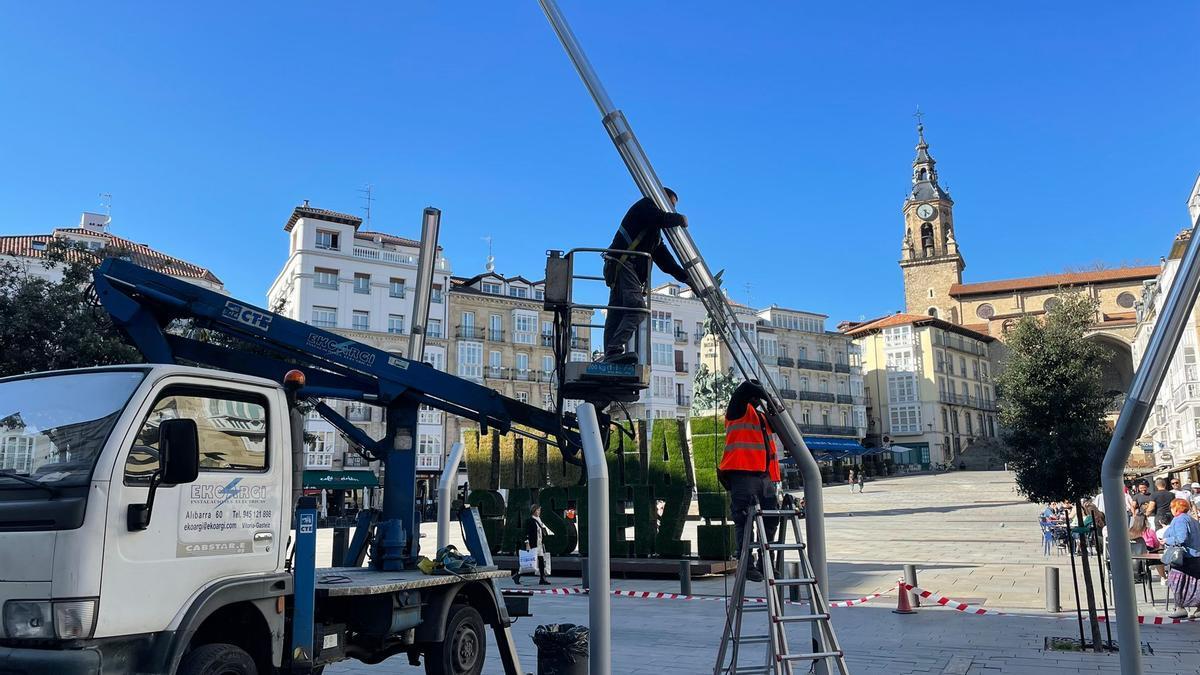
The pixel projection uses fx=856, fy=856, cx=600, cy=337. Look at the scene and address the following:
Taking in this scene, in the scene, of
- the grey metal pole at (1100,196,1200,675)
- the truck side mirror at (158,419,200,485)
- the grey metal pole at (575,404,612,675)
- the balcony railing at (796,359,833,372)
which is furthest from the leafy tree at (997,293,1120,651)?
the balcony railing at (796,359,833,372)

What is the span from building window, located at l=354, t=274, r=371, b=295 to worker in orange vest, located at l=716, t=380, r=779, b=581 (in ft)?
183

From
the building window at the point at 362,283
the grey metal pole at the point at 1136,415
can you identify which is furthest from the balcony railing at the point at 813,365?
the grey metal pole at the point at 1136,415

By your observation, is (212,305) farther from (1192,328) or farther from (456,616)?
(1192,328)

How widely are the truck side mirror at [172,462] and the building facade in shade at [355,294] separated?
171ft

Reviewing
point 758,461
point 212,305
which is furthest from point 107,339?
point 758,461

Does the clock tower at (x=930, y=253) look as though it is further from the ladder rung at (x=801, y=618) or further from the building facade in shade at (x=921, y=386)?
the ladder rung at (x=801, y=618)

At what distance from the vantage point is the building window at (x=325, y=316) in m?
58.2

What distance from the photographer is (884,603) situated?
15.1 m

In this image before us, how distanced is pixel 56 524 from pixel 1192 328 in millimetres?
52118

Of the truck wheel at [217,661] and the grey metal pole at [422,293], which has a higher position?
the grey metal pole at [422,293]

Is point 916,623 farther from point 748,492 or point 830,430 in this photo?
point 830,430

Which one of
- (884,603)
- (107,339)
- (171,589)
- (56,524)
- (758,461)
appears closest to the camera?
(56,524)

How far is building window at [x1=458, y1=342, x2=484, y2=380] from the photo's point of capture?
207 ft

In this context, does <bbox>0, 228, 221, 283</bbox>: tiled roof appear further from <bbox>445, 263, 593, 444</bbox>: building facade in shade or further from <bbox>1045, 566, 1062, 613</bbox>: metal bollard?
<bbox>1045, 566, 1062, 613</bbox>: metal bollard
